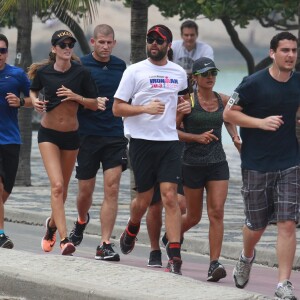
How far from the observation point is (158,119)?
37.7ft

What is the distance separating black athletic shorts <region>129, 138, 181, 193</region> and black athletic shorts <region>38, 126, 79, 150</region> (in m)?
0.91

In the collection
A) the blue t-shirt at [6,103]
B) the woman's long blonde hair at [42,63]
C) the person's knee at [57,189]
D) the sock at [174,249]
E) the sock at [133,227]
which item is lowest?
the sock at [174,249]

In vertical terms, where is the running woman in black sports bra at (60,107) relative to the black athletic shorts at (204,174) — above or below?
above

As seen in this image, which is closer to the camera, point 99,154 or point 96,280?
point 96,280

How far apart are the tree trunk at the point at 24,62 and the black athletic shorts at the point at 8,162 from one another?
816cm

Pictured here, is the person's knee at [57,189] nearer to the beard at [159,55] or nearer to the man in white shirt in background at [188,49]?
the beard at [159,55]

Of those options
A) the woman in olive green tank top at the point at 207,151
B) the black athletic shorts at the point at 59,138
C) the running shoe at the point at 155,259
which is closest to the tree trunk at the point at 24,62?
the black athletic shorts at the point at 59,138

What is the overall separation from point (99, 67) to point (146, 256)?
2.08 m

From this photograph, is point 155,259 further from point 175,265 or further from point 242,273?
point 242,273

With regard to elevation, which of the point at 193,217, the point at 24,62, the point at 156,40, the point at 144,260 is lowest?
the point at 144,260

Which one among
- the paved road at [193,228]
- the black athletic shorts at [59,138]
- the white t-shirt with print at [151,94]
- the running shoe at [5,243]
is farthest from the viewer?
the paved road at [193,228]

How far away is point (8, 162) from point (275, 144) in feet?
12.0

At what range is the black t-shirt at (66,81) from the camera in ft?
40.4

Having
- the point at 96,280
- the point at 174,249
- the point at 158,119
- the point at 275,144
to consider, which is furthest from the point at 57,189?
the point at 275,144
